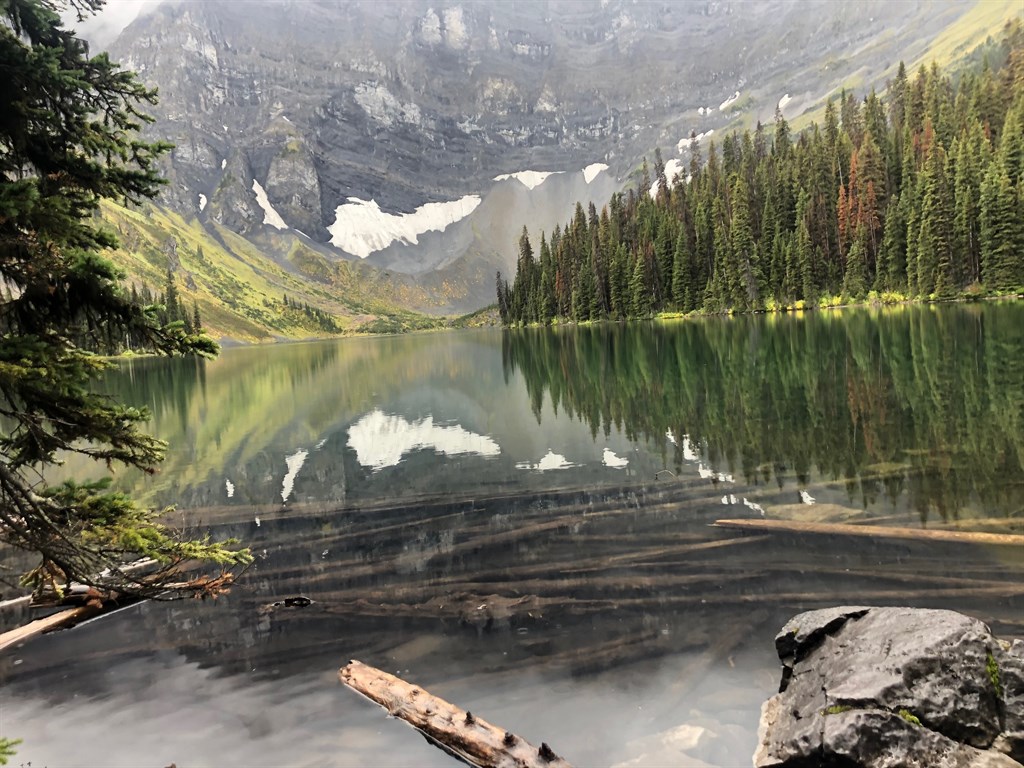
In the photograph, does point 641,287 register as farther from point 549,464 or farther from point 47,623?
point 47,623

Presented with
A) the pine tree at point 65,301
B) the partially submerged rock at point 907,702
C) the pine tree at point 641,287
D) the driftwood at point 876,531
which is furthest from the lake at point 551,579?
the pine tree at point 641,287

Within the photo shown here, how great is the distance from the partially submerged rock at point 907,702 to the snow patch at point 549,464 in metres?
14.1

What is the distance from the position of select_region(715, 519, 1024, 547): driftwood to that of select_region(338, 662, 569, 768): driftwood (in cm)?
824

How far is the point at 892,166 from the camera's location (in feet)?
370

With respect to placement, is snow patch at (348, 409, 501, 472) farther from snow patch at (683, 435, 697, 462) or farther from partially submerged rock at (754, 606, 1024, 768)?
→ partially submerged rock at (754, 606, 1024, 768)

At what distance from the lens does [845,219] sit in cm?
11450

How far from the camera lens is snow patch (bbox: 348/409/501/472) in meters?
25.9

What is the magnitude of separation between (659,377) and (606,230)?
13366cm

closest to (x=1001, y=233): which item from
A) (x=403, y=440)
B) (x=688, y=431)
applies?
(x=688, y=431)

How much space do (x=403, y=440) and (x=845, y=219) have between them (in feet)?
373

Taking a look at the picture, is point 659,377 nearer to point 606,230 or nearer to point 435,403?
point 435,403

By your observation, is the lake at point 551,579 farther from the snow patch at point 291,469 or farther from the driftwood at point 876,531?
the driftwood at point 876,531

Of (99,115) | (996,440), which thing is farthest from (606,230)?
(99,115)

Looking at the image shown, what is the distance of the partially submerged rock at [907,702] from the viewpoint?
588cm
